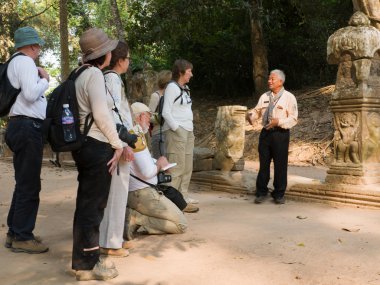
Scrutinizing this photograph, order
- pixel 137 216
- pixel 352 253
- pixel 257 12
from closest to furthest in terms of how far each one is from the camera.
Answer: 1. pixel 352 253
2. pixel 137 216
3. pixel 257 12

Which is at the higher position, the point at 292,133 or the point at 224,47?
the point at 224,47

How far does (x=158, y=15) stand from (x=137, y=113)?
9.86m

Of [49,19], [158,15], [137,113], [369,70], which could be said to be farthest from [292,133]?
[49,19]

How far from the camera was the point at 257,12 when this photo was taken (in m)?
14.3

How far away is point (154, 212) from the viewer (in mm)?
4676

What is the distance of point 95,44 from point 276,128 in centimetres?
359

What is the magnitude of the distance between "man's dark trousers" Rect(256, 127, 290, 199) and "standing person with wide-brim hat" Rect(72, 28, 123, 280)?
136 inches

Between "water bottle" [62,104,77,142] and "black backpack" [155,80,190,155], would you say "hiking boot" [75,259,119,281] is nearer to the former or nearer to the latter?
"water bottle" [62,104,77,142]

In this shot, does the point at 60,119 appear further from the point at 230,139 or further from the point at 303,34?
the point at 303,34

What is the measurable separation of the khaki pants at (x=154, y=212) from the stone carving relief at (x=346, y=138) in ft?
10.1

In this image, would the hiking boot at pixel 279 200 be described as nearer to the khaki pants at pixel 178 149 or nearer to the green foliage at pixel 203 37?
the khaki pants at pixel 178 149

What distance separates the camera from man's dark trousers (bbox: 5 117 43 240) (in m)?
4.17

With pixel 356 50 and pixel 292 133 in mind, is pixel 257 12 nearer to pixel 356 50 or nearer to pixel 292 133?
pixel 292 133

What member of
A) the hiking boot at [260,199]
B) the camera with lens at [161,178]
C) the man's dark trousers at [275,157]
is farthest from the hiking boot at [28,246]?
the man's dark trousers at [275,157]
